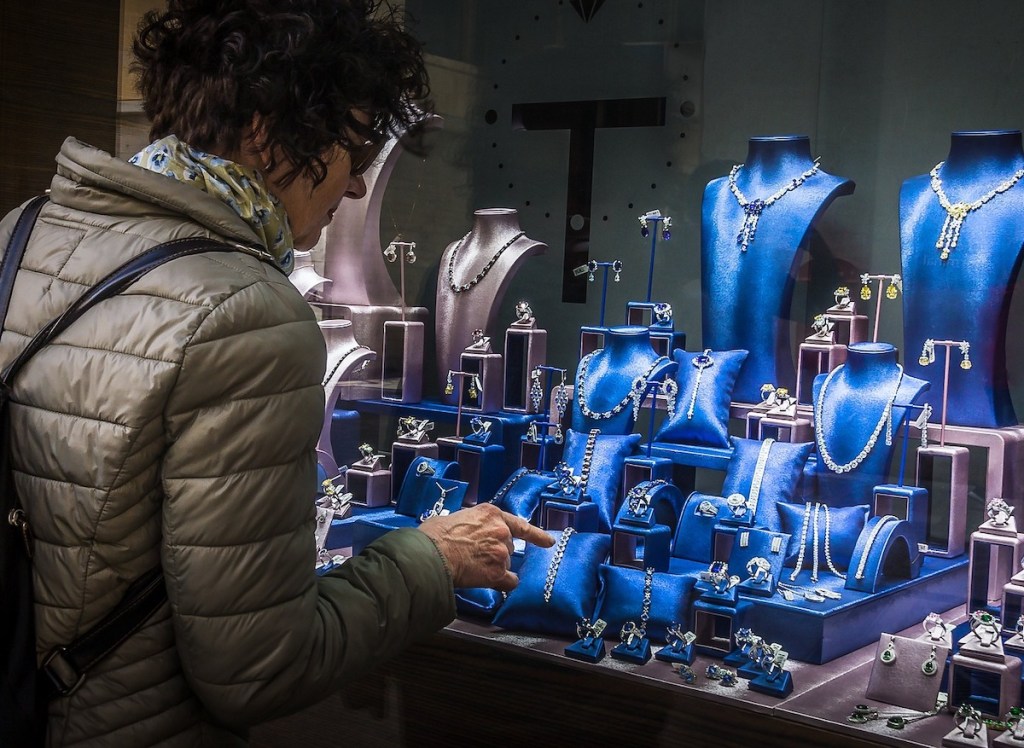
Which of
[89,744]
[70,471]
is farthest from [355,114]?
[89,744]

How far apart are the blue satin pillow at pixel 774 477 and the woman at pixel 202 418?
90 cm

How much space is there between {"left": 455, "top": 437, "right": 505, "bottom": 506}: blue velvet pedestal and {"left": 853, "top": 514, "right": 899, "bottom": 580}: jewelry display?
73cm

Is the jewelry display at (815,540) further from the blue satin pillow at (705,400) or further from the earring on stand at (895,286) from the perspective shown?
the earring on stand at (895,286)

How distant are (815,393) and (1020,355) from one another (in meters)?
0.34

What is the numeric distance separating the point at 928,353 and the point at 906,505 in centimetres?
25

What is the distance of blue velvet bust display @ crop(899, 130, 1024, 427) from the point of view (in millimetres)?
1777

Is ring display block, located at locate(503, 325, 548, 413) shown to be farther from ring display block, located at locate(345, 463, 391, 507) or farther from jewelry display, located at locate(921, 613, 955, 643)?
jewelry display, located at locate(921, 613, 955, 643)

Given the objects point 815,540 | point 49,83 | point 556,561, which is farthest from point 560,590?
point 49,83

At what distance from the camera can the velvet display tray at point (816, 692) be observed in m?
1.66

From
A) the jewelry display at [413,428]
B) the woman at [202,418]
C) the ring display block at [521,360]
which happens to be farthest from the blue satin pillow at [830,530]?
the woman at [202,418]

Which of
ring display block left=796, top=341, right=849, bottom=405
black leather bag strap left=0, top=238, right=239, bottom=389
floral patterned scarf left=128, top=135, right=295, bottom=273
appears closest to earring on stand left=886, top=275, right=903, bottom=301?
ring display block left=796, top=341, right=849, bottom=405

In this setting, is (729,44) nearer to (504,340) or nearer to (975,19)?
(975,19)

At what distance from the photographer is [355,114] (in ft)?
4.14

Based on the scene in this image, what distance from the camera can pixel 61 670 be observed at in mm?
1059
